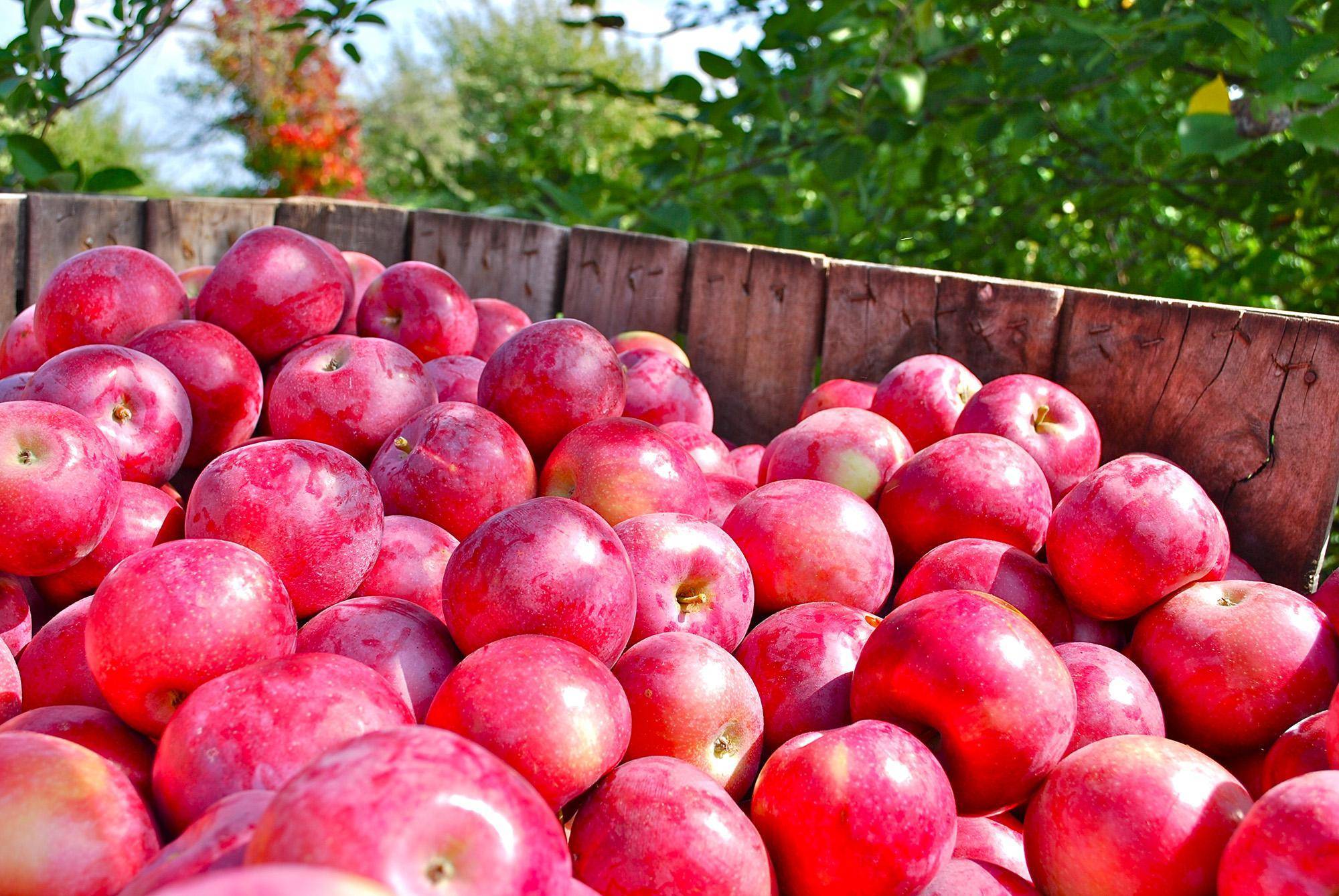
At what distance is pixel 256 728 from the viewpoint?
0.94 m

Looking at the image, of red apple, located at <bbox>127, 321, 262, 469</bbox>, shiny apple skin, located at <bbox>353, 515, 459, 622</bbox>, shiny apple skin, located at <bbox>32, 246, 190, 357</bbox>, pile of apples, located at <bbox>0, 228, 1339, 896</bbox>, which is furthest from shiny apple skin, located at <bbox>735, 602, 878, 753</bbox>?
shiny apple skin, located at <bbox>32, 246, 190, 357</bbox>

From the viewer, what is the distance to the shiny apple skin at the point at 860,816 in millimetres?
1005

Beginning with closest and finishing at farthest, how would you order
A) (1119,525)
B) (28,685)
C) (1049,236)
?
1. (28,685)
2. (1119,525)
3. (1049,236)

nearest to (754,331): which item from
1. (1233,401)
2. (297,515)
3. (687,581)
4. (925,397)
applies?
(925,397)

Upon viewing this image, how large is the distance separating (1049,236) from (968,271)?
0.67 metres

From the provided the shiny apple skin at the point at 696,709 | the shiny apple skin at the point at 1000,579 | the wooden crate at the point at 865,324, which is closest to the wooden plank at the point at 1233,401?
the wooden crate at the point at 865,324

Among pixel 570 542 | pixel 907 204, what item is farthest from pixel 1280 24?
pixel 570 542

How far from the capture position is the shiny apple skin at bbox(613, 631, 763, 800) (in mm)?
1175

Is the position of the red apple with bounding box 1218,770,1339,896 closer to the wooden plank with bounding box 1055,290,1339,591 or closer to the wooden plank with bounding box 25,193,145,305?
the wooden plank with bounding box 1055,290,1339,591

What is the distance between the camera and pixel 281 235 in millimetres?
1990

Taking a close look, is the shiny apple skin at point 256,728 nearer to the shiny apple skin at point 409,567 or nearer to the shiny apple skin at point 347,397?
the shiny apple skin at point 409,567

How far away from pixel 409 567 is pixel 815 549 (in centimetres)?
61

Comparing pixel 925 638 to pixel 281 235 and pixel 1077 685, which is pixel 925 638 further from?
pixel 281 235

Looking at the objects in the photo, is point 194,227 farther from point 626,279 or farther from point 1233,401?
point 1233,401
